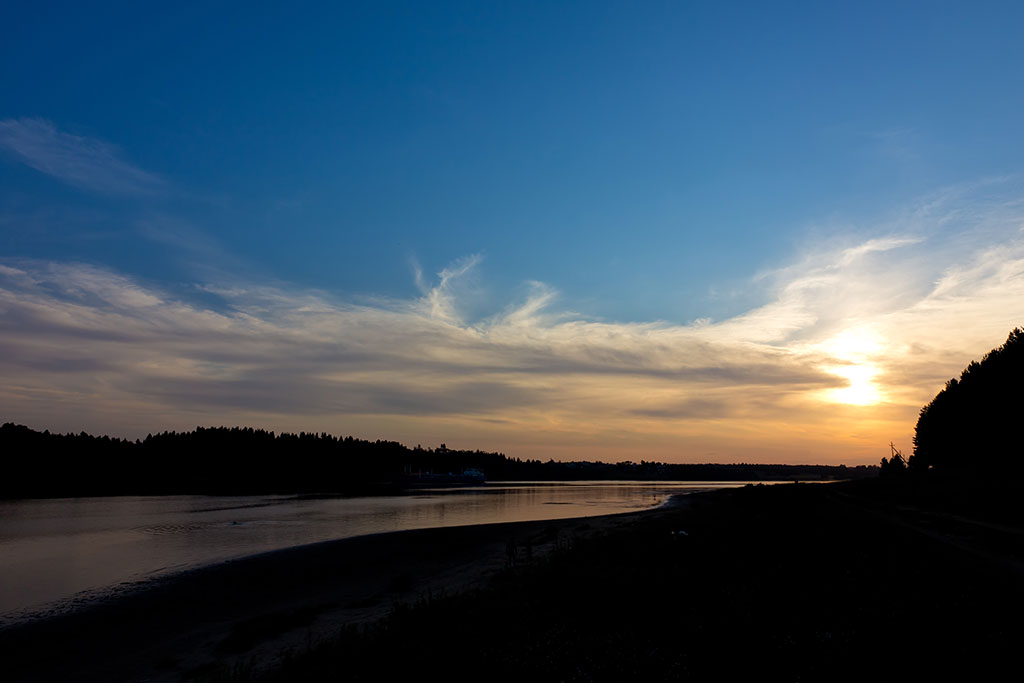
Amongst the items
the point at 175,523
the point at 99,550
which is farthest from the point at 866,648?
the point at 175,523

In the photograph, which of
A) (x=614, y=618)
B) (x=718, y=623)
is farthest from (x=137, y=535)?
(x=718, y=623)

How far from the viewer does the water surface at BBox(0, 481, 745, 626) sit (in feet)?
103

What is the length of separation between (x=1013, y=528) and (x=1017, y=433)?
45.6 m

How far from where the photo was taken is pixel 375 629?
691 inches

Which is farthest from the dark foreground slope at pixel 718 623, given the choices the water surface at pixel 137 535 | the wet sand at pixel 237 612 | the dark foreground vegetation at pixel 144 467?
the dark foreground vegetation at pixel 144 467

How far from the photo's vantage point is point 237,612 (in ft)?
83.0

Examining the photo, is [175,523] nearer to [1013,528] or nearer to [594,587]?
[594,587]

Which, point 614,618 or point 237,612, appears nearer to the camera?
point 614,618

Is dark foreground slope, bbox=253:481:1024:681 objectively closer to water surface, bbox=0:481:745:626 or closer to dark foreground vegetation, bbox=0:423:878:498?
water surface, bbox=0:481:745:626

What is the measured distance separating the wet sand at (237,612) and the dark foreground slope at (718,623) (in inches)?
181

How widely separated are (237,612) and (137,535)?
33.8m

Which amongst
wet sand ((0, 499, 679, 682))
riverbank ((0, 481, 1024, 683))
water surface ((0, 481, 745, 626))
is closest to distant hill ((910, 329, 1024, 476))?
riverbank ((0, 481, 1024, 683))

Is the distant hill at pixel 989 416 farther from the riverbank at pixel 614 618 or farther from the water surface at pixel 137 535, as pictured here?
the water surface at pixel 137 535

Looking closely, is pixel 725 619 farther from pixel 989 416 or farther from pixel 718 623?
pixel 989 416
